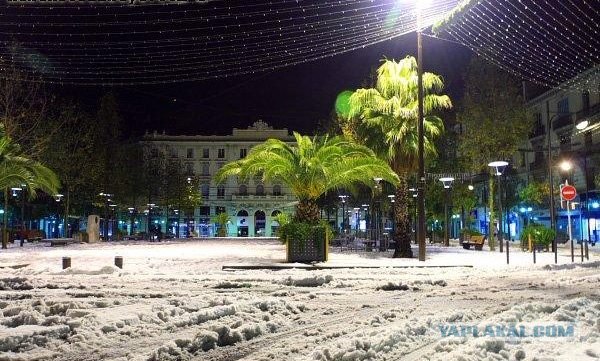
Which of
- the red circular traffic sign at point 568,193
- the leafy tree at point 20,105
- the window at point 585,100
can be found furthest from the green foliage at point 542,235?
the leafy tree at point 20,105

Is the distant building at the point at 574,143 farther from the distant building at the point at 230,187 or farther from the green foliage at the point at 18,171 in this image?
the distant building at the point at 230,187

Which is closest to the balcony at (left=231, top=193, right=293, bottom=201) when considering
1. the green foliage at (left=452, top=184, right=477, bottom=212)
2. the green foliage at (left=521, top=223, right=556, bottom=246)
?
the green foliage at (left=452, top=184, right=477, bottom=212)

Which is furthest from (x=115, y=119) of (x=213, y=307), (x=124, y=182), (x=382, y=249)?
(x=213, y=307)

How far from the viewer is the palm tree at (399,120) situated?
2475cm

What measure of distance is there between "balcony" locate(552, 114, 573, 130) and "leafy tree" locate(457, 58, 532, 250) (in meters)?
15.8

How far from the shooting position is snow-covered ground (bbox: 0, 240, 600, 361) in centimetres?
720

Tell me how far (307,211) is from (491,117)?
14753 millimetres

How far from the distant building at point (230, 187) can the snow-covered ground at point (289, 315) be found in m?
81.4

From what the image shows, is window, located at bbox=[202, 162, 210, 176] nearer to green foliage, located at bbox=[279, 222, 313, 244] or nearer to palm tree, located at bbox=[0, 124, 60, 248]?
palm tree, located at bbox=[0, 124, 60, 248]

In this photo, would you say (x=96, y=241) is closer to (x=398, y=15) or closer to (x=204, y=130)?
(x=398, y=15)

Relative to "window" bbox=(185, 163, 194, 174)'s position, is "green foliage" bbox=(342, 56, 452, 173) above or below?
below

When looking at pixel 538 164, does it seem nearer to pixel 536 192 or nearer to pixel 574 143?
pixel 574 143

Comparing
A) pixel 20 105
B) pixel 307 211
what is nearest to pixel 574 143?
pixel 307 211

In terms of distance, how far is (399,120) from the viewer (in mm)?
24969
